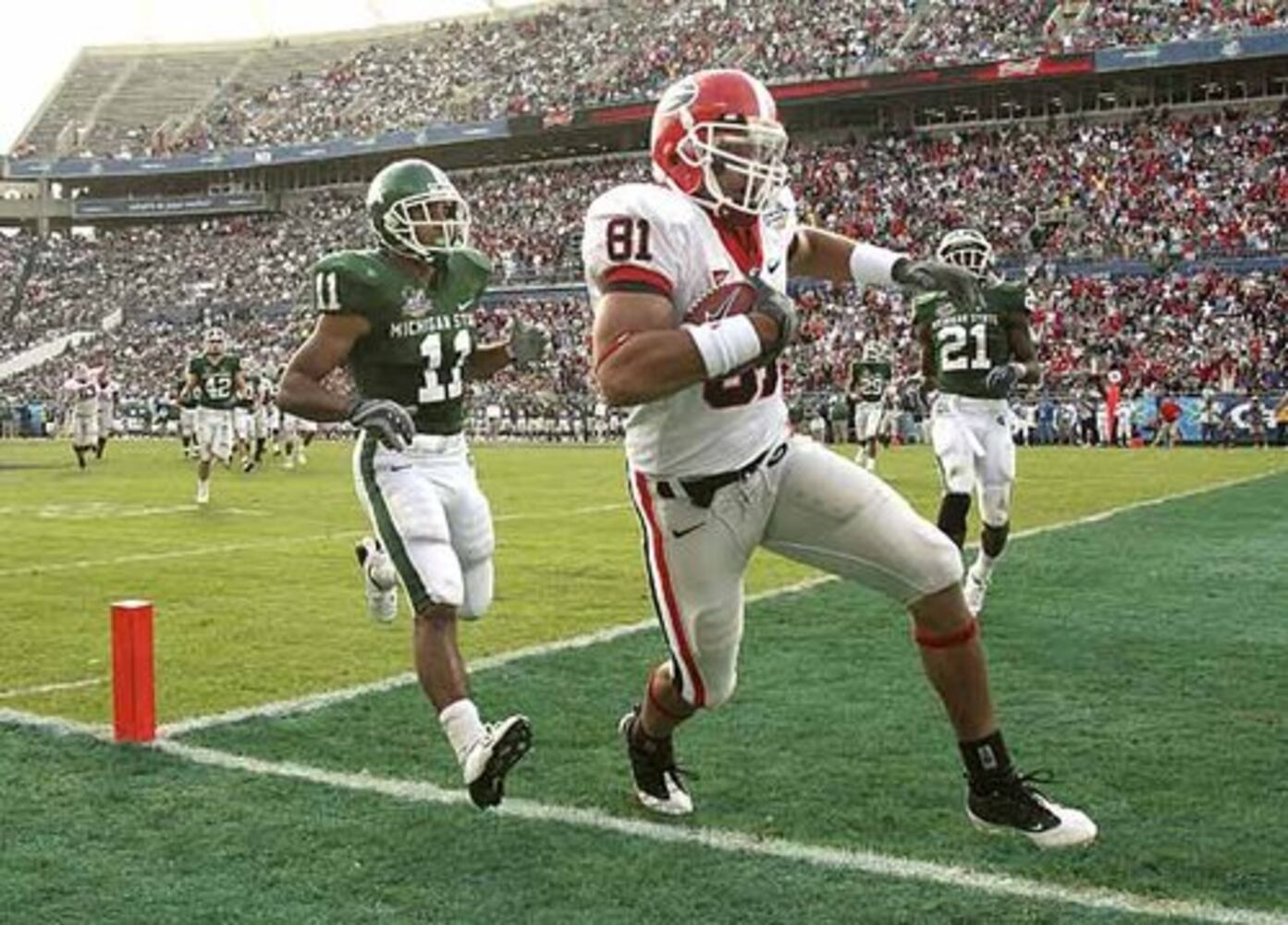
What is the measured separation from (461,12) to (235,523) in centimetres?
4845

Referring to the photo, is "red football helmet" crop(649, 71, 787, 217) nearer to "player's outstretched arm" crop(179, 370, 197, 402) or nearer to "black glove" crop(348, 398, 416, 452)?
"black glove" crop(348, 398, 416, 452)

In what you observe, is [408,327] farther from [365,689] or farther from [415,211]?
[365,689]

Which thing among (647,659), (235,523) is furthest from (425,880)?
(235,523)

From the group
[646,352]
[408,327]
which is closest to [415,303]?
[408,327]

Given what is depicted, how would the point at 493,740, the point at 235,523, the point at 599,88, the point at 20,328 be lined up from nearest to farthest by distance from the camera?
the point at 493,740
the point at 235,523
the point at 599,88
the point at 20,328

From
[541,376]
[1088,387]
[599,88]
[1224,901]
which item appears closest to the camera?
[1224,901]

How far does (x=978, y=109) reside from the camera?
40125mm

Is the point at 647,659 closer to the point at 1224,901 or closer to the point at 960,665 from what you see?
the point at 960,665

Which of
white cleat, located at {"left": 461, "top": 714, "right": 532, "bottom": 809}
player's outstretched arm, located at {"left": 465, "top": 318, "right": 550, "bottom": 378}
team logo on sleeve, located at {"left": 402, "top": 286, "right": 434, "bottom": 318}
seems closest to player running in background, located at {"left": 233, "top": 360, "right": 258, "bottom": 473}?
player's outstretched arm, located at {"left": 465, "top": 318, "right": 550, "bottom": 378}

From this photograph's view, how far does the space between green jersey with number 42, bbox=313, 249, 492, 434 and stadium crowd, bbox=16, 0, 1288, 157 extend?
33266 millimetres

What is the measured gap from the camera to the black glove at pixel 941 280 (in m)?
4.48

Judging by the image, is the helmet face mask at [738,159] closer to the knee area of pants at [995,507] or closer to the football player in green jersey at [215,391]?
the knee area of pants at [995,507]

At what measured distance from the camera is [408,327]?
527 cm

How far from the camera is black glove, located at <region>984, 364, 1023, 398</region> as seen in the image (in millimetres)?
8219
